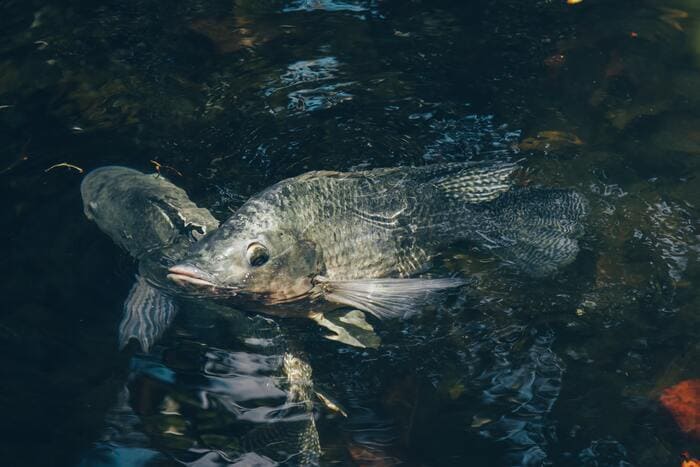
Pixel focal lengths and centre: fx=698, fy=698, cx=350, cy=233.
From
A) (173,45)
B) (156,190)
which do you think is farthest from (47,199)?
(173,45)

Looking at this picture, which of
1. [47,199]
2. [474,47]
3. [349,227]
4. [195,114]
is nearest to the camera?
[349,227]

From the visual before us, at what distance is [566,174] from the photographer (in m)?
5.58

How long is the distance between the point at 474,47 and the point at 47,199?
4108 millimetres

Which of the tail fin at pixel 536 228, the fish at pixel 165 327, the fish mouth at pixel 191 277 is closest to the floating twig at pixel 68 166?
the fish at pixel 165 327

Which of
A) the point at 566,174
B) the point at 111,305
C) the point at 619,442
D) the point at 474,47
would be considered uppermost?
the point at 474,47

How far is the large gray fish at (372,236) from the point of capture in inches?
170

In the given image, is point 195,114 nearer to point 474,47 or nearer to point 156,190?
point 156,190

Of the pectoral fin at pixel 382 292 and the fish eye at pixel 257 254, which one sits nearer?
the fish eye at pixel 257 254

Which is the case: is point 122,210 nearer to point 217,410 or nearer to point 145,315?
point 145,315

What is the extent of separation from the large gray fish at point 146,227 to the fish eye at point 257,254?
78 centimetres

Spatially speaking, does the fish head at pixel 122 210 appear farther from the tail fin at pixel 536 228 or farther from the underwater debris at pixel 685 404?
the underwater debris at pixel 685 404

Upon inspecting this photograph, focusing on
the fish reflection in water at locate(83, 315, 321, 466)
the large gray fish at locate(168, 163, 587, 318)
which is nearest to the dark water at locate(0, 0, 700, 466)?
the fish reflection in water at locate(83, 315, 321, 466)

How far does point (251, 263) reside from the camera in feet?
14.1

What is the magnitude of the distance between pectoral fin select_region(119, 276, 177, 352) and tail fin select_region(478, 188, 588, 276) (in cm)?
225
